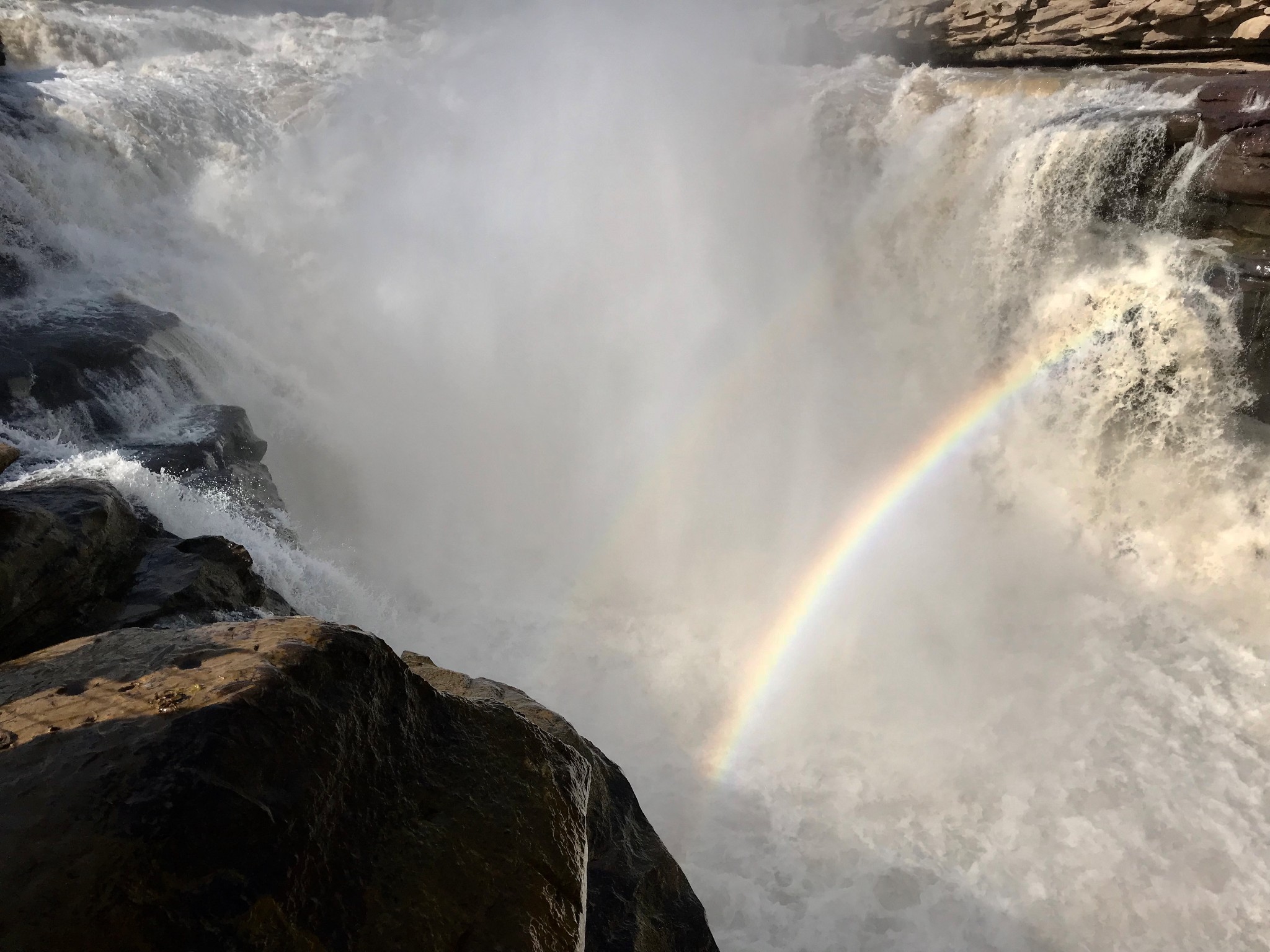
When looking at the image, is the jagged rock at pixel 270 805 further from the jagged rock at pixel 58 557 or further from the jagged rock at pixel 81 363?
the jagged rock at pixel 81 363

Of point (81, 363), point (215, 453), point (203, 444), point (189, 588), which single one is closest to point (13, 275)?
point (81, 363)

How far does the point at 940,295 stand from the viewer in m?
11.2

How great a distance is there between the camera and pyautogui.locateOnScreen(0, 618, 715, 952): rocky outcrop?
5.09ft

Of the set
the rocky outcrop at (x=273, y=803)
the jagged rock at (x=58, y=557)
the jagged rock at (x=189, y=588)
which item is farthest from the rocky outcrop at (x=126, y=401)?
the rocky outcrop at (x=273, y=803)

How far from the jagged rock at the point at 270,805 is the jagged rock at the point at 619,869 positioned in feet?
1.50

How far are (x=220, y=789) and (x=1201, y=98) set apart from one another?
39.9 ft

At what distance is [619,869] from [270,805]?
1.85m

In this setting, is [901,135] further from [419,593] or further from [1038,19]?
[419,593]

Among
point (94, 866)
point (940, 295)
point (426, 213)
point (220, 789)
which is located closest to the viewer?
point (94, 866)

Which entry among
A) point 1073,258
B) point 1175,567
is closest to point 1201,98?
point 1073,258

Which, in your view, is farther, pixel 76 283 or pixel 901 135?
pixel 901 135

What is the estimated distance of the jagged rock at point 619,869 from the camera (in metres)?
2.97

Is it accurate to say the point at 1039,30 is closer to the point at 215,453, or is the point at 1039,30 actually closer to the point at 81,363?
the point at 215,453

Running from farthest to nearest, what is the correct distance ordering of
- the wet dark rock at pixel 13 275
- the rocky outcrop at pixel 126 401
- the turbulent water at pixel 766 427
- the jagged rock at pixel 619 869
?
the wet dark rock at pixel 13 275 < the rocky outcrop at pixel 126 401 < the turbulent water at pixel 766 427 < the jagged rock at pixel 619 869
